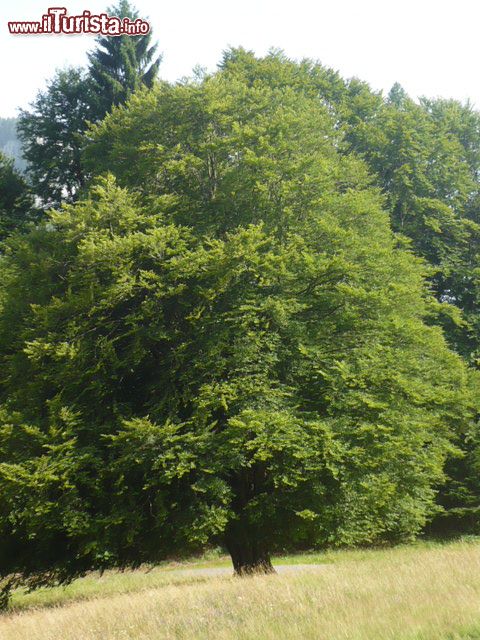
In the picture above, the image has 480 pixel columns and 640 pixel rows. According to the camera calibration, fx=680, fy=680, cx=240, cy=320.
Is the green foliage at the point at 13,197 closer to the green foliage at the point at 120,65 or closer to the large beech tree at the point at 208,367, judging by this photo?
the green foliage at the point at 120,65

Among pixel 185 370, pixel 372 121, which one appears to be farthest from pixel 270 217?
pixel 372 121

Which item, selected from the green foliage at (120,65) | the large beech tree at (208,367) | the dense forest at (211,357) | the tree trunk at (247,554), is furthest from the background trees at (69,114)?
the tree trunk at (247,554)

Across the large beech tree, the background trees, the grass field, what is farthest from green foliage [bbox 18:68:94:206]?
the grass field

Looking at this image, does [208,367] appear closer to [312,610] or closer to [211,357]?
[211,357]

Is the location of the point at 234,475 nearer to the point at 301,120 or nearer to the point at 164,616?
the point at 164,616

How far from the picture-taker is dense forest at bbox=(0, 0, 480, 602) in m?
15.9

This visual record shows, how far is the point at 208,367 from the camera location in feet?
55.2

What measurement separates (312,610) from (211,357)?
813 cm

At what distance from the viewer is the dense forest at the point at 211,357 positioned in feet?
52.1

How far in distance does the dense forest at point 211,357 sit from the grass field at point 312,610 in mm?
3029

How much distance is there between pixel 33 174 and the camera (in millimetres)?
34531

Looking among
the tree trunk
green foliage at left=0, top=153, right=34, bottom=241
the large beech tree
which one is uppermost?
green foliage at left=0, top=153, right=34, bottom=241

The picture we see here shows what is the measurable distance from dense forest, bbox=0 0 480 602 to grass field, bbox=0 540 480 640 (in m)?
3.03

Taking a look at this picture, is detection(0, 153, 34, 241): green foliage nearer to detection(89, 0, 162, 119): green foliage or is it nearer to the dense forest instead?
detection(89, 0, 162, 119): green foliage
